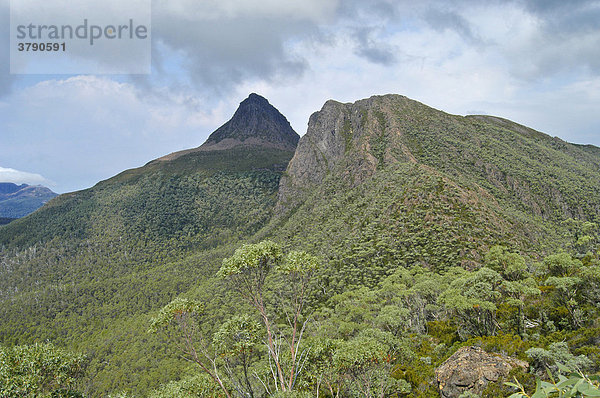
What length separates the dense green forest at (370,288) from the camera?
53.0 ft

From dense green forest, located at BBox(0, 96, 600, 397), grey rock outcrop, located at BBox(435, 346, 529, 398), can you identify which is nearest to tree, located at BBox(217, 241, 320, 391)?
dense green forest, located at BBox(0, 96, 600, 397)

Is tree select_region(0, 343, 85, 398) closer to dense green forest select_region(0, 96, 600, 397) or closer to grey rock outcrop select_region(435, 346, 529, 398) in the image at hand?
dense green forest select_region(0, 96, 600, 397)

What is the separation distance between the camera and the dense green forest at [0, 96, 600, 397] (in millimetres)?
16156

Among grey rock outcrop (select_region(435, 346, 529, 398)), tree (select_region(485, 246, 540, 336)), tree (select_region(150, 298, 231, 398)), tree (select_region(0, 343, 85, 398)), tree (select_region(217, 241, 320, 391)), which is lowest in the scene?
grey rock outcrop (select_region(435, 346, 529, 398))

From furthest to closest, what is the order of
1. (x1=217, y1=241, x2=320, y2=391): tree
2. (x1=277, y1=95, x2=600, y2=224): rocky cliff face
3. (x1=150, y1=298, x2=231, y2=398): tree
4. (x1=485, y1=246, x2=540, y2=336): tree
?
(x1=277, y1=95, x2=600, y2=224): rocky cliff face → (x1=485, y1=246, x2=540, y2=336): tree → (x1=217, y1=241, x2=320, y2=391): tree → (x1=150, y1=298, x2=231, y2=398): tree

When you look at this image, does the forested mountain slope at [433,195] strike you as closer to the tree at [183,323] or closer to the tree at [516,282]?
the tree at [516,282]

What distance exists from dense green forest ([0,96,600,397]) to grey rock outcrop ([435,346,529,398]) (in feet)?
2.01

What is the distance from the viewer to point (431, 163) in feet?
398

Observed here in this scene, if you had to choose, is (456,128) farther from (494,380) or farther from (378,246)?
(494,380)

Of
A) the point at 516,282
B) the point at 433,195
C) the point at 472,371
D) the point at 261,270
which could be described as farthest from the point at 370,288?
the point at 261,270

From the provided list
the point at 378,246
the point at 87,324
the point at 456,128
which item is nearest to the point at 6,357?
the point at 378,246

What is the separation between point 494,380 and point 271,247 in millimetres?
17572

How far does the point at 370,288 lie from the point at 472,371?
155 ft

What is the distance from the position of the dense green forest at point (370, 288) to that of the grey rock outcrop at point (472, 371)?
61 centimetres
